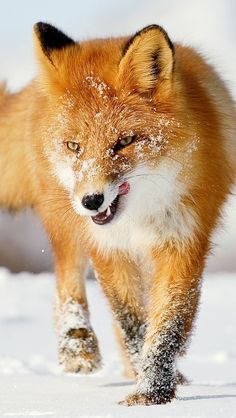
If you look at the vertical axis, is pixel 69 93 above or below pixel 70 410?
above

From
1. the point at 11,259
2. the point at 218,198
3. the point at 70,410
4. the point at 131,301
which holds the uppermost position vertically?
the point at 218,198

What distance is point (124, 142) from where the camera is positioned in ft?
18.0

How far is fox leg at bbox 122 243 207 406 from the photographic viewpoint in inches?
219

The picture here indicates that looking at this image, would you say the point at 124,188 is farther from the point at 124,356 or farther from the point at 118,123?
the point at 124,356

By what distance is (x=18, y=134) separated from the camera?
24.7ft

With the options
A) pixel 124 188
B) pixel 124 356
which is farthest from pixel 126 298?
pixel 124 188

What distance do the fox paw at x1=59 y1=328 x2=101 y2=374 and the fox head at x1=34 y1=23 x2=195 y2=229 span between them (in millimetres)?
1868

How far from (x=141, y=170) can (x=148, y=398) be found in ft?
4.06

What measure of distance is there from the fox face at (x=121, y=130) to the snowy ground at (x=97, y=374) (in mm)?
1019

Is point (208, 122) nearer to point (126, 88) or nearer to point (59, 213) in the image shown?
point (126, 88)

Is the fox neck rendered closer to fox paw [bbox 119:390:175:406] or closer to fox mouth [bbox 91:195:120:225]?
fox mouth [bbox 91:195:120:225]

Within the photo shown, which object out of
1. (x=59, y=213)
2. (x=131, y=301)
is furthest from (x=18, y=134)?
(x=131, y=301)

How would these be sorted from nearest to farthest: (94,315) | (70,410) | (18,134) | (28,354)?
(70,410), (18,134), (28,354), (94,315)

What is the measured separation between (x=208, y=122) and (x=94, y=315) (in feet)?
15.7
